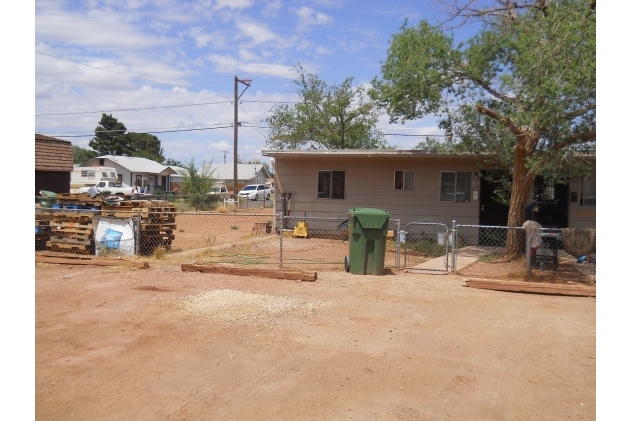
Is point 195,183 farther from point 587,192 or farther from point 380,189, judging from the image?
point 587,192

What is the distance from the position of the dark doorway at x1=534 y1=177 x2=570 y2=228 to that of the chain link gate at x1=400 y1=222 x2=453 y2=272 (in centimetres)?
289

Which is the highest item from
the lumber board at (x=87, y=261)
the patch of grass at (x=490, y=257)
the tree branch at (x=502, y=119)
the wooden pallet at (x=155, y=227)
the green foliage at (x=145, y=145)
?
the green foliage at (x=145, y=145)

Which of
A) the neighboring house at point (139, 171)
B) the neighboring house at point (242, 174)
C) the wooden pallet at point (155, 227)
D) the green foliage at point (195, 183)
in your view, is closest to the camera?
the wooden pallet at point (155, 227)

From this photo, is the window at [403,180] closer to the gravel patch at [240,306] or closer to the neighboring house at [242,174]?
the gravel patch at [240,306]

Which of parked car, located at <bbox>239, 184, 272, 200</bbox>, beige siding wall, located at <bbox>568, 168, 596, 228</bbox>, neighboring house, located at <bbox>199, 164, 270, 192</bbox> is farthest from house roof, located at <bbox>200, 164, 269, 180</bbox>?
beige siding wall, located at <bbox>568, 168, 596, 228</bbox>

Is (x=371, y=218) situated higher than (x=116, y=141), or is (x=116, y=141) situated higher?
(x=116, y=141)

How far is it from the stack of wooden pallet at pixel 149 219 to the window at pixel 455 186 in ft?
27.8

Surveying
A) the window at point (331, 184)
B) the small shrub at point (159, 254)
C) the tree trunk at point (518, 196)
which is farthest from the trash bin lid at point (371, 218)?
the window at point (331, 184)

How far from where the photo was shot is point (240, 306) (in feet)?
25.8

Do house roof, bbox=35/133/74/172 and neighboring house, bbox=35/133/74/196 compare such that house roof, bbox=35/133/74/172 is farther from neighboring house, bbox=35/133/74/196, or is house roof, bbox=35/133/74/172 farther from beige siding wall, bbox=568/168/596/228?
beige siding wall, bbox=568/168/596/228

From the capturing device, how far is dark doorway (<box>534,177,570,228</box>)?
1634 cm

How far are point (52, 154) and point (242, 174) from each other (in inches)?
1465

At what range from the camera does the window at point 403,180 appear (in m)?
17.9

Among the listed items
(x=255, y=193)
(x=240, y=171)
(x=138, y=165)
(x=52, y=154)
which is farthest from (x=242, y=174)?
(x=52, y=154)
